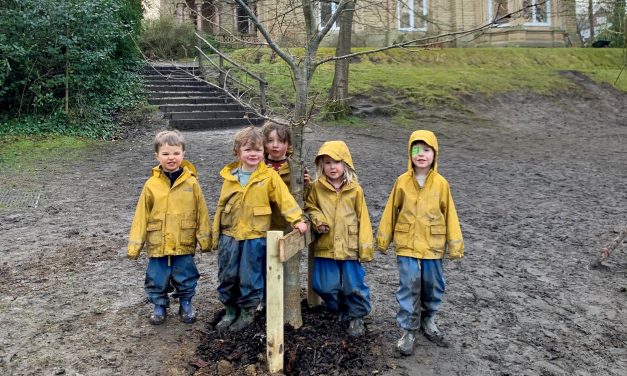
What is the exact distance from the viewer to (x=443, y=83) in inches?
743

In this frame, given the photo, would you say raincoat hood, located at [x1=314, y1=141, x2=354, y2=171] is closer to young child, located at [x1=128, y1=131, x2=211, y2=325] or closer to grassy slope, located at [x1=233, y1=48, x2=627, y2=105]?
young child, located at [x1=128, y1=131, x2=211, y2=325]

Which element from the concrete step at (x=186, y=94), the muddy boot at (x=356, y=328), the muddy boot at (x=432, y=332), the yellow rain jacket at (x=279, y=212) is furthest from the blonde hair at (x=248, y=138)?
the concrete step at (x=186, y=94)

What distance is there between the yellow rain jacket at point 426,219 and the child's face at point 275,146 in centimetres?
85

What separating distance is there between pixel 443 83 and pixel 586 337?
15.6 metres

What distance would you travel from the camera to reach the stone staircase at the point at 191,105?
47.3 ft

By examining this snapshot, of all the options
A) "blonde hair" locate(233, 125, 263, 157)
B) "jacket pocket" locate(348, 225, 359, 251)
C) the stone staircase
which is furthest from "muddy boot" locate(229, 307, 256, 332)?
the stone staircase

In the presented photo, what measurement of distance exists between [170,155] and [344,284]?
4.93 ft

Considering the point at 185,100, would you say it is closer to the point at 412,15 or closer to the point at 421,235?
the point at 421,235

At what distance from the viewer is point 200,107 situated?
50.3 ft

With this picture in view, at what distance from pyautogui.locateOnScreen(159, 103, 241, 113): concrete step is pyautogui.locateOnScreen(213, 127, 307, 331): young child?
38.0 ft

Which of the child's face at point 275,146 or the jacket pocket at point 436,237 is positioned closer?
the jacket pocket at point 436,237

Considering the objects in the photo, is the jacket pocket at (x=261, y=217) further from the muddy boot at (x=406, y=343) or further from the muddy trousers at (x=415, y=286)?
the muddy boot at (x=406, y=343)

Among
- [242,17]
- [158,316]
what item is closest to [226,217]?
[158,316]

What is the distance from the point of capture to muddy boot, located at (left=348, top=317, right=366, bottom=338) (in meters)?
3.92
